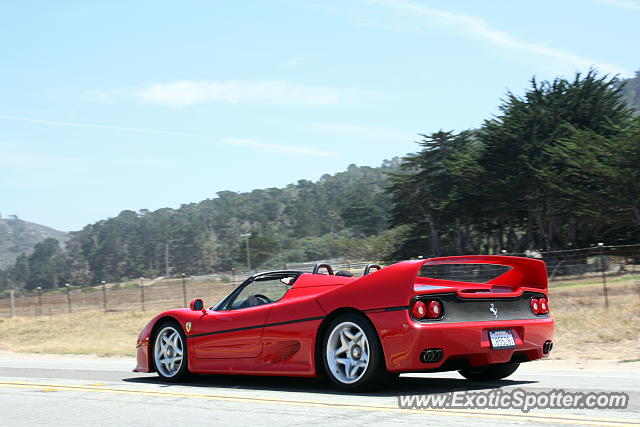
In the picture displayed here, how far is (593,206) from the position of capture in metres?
46.2

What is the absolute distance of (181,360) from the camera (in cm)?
929

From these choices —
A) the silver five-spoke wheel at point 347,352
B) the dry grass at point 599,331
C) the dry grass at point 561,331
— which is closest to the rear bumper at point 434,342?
the silver five-spoke wheel at point 347,352

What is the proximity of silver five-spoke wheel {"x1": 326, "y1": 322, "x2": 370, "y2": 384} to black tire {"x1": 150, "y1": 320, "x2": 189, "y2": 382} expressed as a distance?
2.45 meters

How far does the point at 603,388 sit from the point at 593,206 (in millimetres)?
41031

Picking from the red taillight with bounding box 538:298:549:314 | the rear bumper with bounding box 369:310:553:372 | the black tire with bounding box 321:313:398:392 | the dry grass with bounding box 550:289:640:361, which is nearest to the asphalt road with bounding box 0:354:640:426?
the black tire with bounding box 321:313:398:392

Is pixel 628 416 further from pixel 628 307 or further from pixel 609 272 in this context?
pixel 609 272

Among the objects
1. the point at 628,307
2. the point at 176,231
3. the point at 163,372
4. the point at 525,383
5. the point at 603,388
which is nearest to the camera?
the point at 603,388

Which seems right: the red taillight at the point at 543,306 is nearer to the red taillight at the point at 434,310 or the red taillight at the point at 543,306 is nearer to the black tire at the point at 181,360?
the red taillight at the point at 434,310

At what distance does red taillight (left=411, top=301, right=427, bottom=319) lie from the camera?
6863 millimetres

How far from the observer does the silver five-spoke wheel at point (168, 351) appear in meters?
9.36

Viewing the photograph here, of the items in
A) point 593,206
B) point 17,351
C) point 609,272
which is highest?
point 593,206

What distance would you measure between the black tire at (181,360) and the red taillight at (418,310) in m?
3.42

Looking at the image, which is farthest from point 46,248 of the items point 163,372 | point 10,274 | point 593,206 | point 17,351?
point 163,372

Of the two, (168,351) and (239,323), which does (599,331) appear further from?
(168,351)
